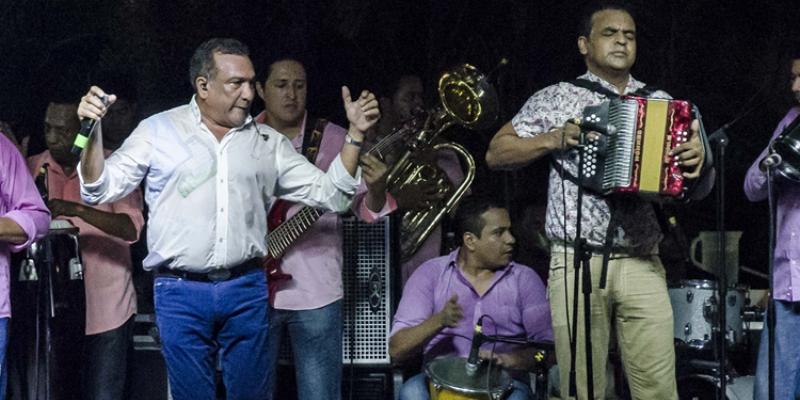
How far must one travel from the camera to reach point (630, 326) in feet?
18.1

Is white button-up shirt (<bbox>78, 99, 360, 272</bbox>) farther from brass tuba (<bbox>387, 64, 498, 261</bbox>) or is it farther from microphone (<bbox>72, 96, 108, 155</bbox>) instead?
brass tuba (<bbox>387, 64, 498, 261</bbox>)

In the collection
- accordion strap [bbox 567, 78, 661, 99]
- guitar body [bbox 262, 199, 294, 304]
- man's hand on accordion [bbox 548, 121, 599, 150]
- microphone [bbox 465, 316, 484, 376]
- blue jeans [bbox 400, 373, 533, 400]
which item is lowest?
blue jeans [bbox 400, 373, 533, 400]

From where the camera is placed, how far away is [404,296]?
6.64 m

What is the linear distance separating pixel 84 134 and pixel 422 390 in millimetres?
2227

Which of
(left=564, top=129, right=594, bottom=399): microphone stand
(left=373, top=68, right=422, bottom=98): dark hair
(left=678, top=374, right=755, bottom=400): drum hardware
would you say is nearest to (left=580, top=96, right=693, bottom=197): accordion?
(left=564, top=129, right=594, bottom=399): microphone stand

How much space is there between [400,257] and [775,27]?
2.93 meters

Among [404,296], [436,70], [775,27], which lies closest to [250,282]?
[404,296]

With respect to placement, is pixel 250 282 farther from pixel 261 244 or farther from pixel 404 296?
pixel 404 296

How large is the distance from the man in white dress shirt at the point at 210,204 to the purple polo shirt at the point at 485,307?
1170 millimetres

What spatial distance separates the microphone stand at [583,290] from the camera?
5.32m

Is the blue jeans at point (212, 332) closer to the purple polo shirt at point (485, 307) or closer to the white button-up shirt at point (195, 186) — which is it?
the white button-up shirt at point (195, 186)

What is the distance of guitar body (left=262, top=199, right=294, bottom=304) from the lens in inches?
250

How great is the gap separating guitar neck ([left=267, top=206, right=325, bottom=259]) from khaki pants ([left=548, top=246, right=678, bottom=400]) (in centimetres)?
140

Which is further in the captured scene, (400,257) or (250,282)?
(400,257)
